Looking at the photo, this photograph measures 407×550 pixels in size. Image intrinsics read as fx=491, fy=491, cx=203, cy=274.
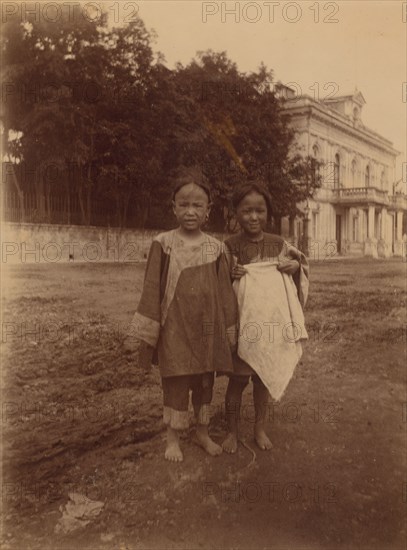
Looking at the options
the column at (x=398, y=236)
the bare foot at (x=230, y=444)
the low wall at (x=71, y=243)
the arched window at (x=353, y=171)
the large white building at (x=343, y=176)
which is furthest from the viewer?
the arched window at (x=353, y=171)

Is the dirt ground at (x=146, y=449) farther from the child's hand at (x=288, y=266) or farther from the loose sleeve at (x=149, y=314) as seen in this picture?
the child's hand at (x=288, y=266)

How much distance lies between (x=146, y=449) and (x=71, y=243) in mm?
2666

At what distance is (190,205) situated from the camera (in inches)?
99.6

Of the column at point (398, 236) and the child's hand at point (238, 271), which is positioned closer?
the child's hand at point (238, 271)

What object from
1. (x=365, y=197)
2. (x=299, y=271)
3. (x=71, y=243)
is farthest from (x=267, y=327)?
(x=365, y=197)

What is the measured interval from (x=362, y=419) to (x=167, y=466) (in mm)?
1380

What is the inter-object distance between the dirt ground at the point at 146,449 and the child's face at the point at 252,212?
4.01 ft

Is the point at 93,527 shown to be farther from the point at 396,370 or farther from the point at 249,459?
the point at 396,370

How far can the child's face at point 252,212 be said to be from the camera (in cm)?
263

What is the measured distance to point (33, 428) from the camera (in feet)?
9.63

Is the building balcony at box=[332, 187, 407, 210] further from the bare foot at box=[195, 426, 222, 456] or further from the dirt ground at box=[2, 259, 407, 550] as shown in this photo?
the bare foot at box=[195, 426, 222, 456]

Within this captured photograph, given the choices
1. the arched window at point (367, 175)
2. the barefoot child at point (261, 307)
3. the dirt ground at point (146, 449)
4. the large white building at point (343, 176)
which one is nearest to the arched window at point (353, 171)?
the large white building at point (343, 176)

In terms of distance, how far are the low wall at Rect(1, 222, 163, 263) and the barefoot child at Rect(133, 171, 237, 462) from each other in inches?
55.6

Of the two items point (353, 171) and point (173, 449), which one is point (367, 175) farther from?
point (173, 449)
